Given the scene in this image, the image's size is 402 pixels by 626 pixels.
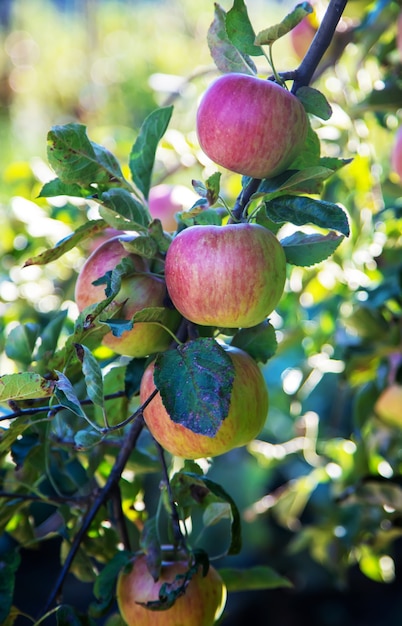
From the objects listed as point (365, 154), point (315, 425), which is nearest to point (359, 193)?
point (365, 154)

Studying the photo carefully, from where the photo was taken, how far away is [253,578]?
754 millimetres

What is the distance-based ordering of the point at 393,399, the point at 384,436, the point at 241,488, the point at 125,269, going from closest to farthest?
the point at 125,269 < the point at 393,399 < the point at 384,436 < the point at 241,488

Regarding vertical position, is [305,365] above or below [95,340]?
below

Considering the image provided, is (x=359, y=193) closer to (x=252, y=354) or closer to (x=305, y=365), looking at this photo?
(x=305, y=365)

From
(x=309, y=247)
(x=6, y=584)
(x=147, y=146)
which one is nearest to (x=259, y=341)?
(x=309, y=247)

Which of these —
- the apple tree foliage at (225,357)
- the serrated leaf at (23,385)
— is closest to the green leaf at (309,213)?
the apple tree foliage at (225,357)

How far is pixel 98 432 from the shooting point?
23.0 inches

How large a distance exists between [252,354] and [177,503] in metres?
0.15

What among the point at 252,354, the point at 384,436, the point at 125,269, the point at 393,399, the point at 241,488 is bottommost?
the point at 241,488

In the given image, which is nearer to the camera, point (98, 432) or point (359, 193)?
point (98, 432)

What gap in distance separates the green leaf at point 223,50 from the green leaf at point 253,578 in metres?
0.50

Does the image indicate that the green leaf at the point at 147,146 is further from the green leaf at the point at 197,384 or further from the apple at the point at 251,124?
the green leaf at the point at 197,384

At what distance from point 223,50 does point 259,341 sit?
0.82 ft

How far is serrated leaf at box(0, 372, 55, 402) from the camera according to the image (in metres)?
0.55
